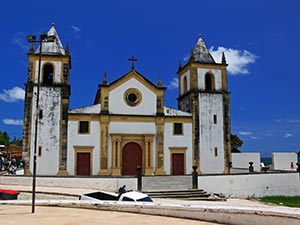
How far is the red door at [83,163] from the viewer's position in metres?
25.7

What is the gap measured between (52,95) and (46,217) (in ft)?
63.7

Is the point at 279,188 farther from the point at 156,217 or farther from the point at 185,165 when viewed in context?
the point at 156,217

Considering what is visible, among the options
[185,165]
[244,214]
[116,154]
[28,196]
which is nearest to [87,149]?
[116,154]

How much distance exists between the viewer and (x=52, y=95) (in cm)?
2638

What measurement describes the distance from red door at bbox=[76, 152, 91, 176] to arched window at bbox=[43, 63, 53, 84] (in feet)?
20.5

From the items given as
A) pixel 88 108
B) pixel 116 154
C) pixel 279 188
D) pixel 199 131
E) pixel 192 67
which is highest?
pixel 192 67

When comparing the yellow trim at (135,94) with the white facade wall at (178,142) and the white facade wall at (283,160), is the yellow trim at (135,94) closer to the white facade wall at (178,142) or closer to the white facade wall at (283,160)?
the white facade wall at (178,142)

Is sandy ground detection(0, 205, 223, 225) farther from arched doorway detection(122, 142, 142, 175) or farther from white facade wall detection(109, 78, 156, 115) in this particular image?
white facade wall detection(109, 78, 156, 115)

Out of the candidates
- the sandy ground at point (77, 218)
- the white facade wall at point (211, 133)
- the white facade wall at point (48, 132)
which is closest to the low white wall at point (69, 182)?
the white facade wall at point (48, 132)

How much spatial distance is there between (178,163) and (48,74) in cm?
1239

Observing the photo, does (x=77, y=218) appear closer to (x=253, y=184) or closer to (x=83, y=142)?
(x=253, y=184)

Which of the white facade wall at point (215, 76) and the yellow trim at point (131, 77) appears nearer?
the yellow trim at point (131, 77)

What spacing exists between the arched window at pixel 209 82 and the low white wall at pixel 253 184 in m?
9.13

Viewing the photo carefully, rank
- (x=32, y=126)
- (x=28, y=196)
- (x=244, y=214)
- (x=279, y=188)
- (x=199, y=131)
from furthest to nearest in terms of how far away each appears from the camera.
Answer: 1. (x=199, y=131)
2. (x=32, y=126)
3. (x=279, y=188)
4. (x=28, y=196)
5. (x=244, y=214)
